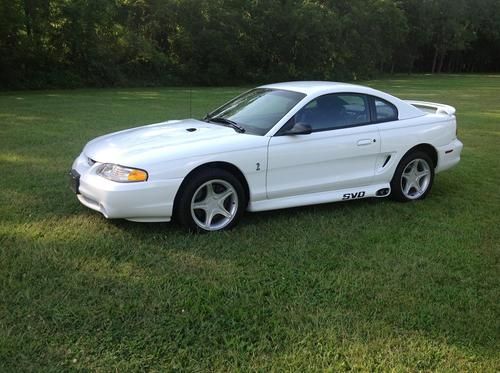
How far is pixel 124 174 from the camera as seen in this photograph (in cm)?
448

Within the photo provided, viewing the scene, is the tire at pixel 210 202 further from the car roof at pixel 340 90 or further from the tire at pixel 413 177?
the tire at pixel 413 177

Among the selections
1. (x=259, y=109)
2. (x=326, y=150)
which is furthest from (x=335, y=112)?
(x=259, y=109)

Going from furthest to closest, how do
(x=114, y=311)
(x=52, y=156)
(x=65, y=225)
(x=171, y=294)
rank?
Answer: (x=52, y=156) → (x=65, y=225) → (x=171, y=294) → (x=114, y=311)

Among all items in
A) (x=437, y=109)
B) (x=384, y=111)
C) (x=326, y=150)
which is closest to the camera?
A: (x=326, y=150)

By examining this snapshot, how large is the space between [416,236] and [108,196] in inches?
113

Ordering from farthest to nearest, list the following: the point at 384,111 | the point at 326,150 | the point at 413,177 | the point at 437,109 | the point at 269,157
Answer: the point at 437,109 → the point at 413,177 → the point at 384,111 → the point at 326,150 → the point at 269,157

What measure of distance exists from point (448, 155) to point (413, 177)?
599 mm

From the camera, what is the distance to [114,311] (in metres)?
3.36

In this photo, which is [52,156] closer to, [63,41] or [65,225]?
[65,225]

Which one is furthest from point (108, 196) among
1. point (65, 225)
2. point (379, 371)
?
point (379, 371)

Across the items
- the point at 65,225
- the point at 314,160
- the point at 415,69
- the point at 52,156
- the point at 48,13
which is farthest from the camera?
the point at 415,69

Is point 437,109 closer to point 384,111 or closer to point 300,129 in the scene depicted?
point 384,111

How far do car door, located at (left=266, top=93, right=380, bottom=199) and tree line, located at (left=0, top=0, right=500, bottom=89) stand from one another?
24.1 m

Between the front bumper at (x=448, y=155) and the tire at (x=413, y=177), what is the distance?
149 millimetres
